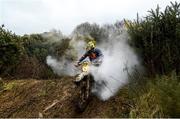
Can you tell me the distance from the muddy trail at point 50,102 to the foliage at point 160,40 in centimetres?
133

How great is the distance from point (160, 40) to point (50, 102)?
3.95m

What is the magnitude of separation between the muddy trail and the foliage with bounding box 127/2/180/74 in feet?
4.36

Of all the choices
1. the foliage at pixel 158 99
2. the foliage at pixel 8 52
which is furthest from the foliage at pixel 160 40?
the foliage at pixel 8 52

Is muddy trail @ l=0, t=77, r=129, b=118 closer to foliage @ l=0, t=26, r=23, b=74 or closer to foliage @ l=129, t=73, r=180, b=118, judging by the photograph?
foliage @ l=129, t=73, r=180, b=118

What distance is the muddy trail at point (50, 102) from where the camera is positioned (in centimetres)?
1481

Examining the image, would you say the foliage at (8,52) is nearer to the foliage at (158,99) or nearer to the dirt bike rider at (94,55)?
the dirt bike rider at (94,55)

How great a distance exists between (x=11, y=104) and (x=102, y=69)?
3.51 m

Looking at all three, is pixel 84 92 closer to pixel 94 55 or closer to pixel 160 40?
pixel 94 55

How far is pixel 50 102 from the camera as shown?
639 inches

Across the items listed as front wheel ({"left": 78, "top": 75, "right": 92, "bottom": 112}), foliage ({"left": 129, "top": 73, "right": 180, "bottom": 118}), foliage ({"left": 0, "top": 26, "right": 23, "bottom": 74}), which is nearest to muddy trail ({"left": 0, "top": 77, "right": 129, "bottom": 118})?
front wheel ({"left": 78, "top": 75, "right": 92, "bottom": 112})

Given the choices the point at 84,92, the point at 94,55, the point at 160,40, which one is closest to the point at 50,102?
the point at 84,92

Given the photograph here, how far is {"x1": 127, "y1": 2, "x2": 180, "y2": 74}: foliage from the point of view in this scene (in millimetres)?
14867

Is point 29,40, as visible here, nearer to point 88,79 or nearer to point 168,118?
point 88,79

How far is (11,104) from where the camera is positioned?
17312 mm
